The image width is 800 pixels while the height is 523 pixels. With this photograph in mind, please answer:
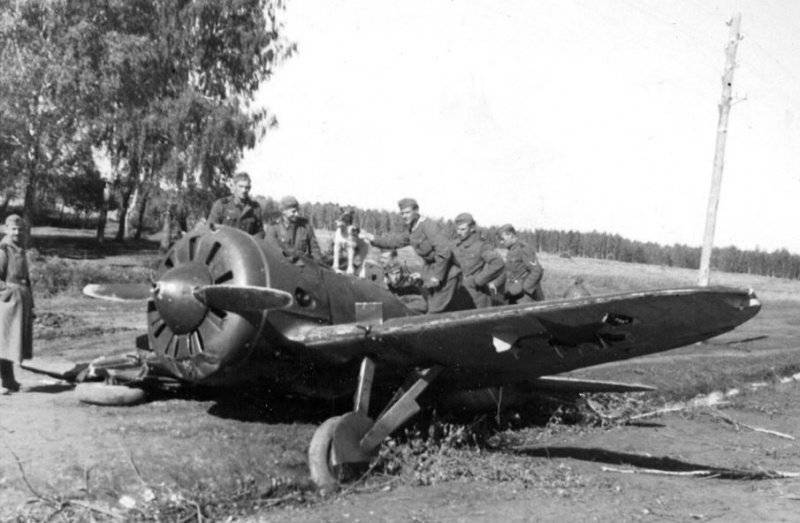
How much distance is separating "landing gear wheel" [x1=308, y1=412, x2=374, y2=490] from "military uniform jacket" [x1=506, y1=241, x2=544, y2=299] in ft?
27.7

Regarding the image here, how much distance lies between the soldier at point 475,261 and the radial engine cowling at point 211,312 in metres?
6.10

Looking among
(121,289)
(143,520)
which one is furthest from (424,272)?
(143,520)

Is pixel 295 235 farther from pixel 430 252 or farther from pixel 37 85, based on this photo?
pixel 37 85


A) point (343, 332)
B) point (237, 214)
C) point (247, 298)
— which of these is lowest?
point (343, 332)

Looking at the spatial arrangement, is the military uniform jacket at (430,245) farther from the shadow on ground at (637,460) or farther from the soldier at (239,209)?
the shadow on ground at (637,460)

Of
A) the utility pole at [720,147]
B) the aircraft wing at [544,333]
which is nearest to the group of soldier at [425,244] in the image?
the aircraft wing at [544,333]

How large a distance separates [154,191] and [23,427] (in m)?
33.3

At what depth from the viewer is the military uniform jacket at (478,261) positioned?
13.4m

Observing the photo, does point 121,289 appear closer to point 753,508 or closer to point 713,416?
point 753,508

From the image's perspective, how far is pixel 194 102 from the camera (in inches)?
1516

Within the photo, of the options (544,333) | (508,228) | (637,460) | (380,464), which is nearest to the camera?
(544,333)

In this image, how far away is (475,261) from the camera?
13.6m

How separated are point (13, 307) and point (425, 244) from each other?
17.1 ft

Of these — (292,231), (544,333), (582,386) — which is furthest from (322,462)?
(582,386)
